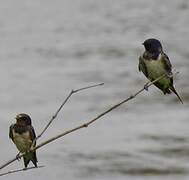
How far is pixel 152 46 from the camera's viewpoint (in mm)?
2312

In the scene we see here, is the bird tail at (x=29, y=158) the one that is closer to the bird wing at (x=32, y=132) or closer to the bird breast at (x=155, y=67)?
the bird wing at (x=32, y=132)

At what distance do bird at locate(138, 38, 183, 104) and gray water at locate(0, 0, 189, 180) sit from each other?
327 inches

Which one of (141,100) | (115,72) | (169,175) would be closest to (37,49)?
(115,72)

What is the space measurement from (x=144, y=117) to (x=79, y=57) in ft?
15.1

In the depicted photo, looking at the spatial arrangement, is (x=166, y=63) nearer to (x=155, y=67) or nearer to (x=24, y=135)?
(x=155, y=67)

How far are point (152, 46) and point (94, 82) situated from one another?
44.4ft

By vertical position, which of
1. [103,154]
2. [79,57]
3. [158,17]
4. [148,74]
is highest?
[158,17]

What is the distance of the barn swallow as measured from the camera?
7.54 feet

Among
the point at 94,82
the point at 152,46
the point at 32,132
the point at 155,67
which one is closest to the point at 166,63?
the point at 155,67

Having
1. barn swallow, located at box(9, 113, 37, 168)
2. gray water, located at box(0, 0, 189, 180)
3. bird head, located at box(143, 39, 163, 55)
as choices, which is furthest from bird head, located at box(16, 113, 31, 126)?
gray water, located at box(0, 0, 189, 180)

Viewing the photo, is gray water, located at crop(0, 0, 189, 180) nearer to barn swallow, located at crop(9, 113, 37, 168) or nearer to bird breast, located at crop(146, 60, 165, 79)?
bird breast, located at crop(146, 60, 165, 79)

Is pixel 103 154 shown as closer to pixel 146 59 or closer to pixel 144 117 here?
pixel 144 117

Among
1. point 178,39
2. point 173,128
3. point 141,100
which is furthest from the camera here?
point 178,39

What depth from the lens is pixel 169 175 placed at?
432 inches
